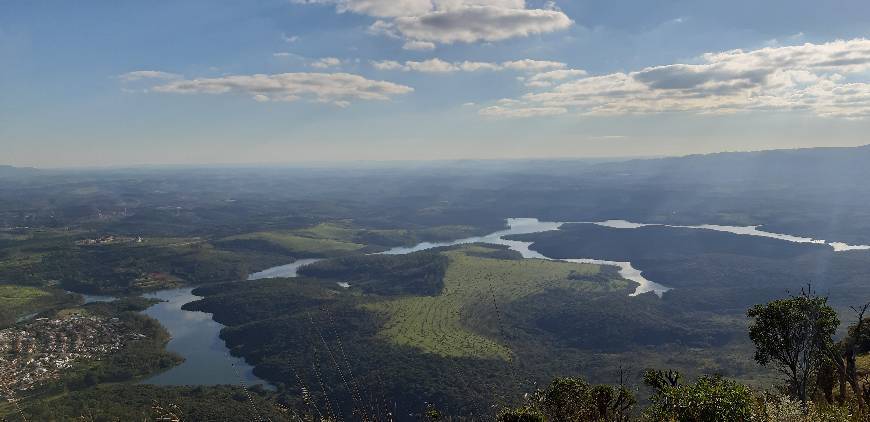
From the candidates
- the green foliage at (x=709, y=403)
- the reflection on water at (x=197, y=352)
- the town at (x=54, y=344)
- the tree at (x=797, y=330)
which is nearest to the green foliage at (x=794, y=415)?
the green foliage at (x=709, y=403)

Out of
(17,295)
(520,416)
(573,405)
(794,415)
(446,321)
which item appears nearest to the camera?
(794,415)

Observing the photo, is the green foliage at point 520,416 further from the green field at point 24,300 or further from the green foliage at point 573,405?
the green field at point 24,300

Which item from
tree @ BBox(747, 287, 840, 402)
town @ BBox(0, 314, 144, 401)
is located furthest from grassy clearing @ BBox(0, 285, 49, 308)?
tree @ BBox(747, 287, 840, 402)

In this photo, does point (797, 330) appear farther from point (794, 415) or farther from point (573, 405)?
point (573, 405)

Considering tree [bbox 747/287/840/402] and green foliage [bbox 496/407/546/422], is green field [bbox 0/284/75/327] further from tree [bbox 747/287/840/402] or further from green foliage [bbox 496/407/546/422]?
tree [bbox 747/287/840/402]

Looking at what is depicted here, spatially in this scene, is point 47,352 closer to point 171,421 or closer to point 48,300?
point 48,300

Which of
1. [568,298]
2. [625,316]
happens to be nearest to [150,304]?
[568,298]

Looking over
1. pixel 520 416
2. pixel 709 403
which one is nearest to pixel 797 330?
pixel 709 403

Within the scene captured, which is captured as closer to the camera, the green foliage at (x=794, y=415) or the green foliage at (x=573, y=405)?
the green foliage at (x=794, y=415)

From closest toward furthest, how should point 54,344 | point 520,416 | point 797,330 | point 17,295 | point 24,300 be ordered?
1. point 520,416
2. point 797,330
3. point 54,344
4. point 24,300
5. point 17,295
